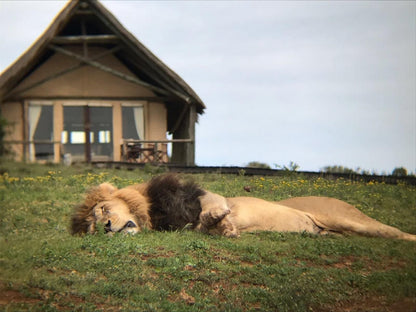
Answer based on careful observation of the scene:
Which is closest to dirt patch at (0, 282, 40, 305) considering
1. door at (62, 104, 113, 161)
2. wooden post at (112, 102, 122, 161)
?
door at (62, 104, 113, 161)

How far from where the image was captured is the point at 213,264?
4.42m

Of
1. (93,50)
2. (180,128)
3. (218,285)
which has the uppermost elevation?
(93,50)

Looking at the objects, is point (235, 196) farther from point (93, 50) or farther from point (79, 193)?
point (93, 50)

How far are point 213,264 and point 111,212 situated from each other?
4.66ft

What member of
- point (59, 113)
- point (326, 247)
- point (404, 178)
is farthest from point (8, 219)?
point (59, 113)

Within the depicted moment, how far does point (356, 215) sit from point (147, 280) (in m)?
2.81

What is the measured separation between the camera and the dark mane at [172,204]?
228 inches

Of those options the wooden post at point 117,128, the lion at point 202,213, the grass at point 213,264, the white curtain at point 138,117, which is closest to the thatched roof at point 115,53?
the white curtain at point 138,117

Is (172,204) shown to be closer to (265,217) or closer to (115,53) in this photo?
(265,217)

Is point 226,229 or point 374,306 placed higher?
point 226,229

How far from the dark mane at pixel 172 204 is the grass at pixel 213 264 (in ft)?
0.82

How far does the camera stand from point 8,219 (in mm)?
6203

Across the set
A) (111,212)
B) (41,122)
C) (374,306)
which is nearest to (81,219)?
(111,212)

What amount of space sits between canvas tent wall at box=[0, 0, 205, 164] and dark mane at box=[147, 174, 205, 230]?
21.8ft
